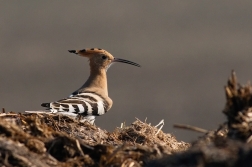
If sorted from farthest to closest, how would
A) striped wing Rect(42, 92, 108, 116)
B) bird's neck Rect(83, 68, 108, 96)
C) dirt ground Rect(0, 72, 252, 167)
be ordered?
1. bird's neck Rect(83, 68, 108, 96)
2. striped wing Rect(42, 92, 108, 116)
3. dirt ground Rect(0, 72, 252, 167)

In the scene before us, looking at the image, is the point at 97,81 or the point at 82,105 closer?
the point at 82,105

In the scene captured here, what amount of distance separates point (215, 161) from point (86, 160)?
889 mm

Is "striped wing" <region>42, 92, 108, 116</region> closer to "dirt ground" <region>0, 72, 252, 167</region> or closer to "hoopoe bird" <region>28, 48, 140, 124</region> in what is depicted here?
"hoopoe bird" <region>28, 48, 140, 124</region>

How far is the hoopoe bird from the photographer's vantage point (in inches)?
329

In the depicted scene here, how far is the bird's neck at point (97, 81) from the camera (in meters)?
10.5

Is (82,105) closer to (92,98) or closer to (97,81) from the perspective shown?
(92,98)

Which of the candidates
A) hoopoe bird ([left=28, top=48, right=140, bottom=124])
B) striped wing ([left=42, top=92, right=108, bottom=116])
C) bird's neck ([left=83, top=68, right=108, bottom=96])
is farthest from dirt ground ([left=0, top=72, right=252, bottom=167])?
bird's neck ([left=83, top=68, right=108, bottom=96])

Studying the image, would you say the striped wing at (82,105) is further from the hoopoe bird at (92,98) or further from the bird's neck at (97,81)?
the bird's neck at (97,81)

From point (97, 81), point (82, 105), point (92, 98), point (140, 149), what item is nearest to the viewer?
point (140, 149)

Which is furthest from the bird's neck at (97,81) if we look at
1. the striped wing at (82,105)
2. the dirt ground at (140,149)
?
the dirt ground at (140,149)

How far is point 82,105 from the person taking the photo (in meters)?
8.68

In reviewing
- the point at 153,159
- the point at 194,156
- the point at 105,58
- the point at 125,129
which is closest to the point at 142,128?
the point at 125,129

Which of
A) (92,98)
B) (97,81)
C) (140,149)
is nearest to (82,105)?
(92,98)

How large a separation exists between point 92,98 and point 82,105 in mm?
665
